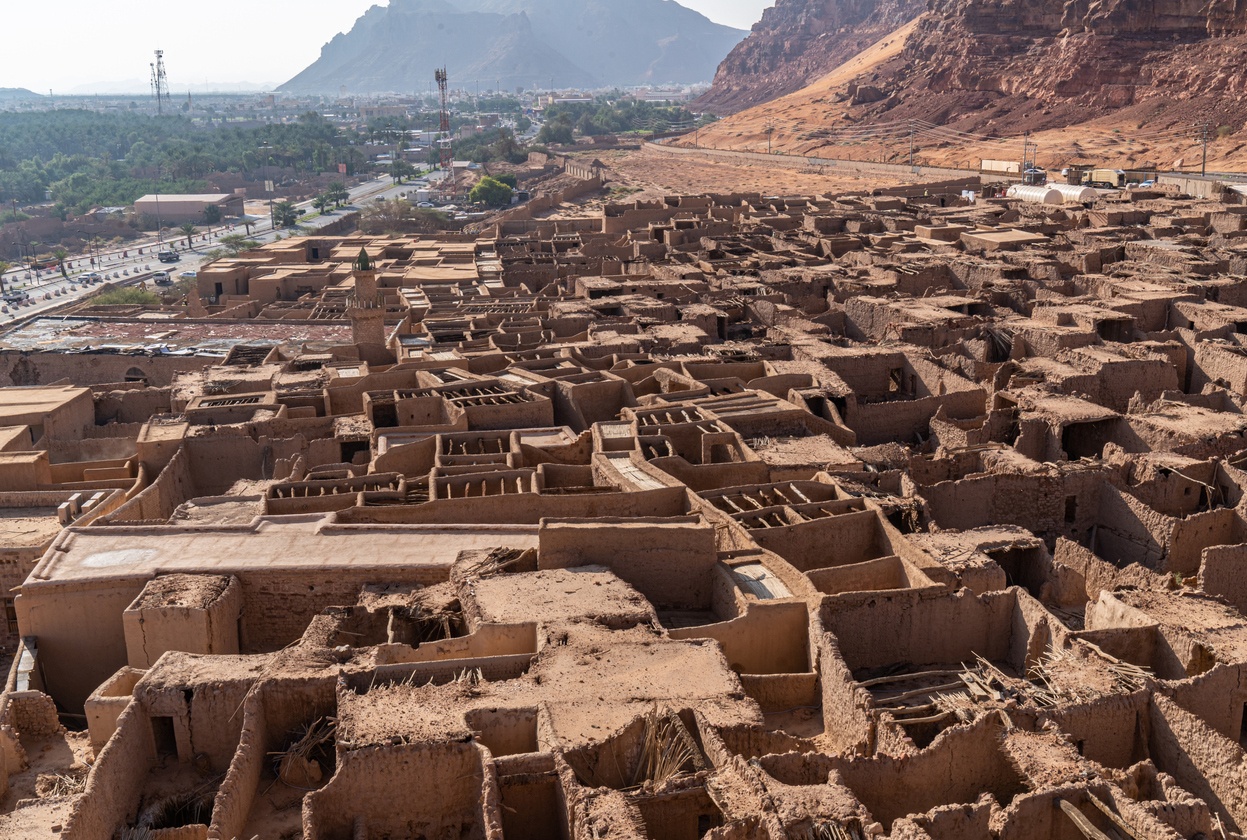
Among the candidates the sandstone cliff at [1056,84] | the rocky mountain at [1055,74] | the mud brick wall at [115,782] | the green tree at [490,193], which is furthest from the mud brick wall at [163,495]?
the rocky mountain at [1055,74]

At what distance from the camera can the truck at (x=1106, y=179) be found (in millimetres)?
70500

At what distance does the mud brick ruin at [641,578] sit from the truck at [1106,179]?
3838cm

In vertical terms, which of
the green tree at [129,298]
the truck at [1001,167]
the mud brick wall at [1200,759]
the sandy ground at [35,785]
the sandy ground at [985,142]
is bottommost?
the sandy ground at [35,785]

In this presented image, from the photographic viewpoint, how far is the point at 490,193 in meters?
86.4

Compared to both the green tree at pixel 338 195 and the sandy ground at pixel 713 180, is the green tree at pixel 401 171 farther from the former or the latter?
the sandy ground at pixel 713 180

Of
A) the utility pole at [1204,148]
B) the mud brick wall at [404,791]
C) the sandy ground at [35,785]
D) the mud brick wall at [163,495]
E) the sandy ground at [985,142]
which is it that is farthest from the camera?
the sandy ground at [985,142]

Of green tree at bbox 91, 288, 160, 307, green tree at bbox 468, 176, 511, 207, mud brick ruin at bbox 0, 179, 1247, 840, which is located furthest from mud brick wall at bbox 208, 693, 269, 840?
green tree at bbox 468, 176, 511, 207

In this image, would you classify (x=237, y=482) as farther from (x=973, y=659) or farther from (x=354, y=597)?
(x=973, y=659)

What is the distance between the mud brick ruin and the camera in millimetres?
13117

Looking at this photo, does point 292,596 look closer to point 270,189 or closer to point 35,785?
point 35,785

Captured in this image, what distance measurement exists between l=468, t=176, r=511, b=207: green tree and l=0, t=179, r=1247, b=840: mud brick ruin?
5185 cm

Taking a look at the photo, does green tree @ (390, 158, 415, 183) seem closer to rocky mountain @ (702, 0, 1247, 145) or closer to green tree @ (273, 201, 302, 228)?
green tree @ (273, 201, 302, 228)

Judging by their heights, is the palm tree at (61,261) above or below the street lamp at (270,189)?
below

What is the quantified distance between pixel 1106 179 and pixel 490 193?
40.7 metres
